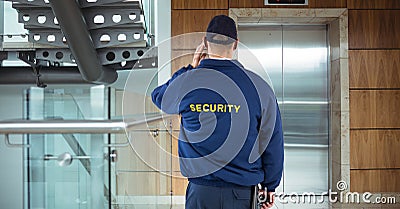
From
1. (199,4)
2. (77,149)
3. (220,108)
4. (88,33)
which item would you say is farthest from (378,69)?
(77,149)

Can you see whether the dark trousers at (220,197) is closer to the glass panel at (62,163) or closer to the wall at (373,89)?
the glass panel at (62,163)

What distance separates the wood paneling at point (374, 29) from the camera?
6.38 m

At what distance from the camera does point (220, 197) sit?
2336 millimetres

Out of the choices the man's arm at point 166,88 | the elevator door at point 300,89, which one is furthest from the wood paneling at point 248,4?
the man's arm at point 166,88

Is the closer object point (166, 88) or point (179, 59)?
point (166, 88)

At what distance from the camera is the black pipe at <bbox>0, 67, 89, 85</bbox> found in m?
6.48

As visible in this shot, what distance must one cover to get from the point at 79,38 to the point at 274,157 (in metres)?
2.83

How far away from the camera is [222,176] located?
2336mm

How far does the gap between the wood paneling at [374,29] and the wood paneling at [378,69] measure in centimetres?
9

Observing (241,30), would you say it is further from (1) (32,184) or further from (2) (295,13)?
(1) (32,184)

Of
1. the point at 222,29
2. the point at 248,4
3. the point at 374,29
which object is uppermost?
the point at 248,4

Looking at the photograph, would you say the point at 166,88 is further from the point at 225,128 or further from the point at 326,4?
the point at 326,4

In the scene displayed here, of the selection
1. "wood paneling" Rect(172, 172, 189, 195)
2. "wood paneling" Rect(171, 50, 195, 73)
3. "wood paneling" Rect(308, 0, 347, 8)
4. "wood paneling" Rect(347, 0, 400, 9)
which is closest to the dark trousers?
"wood paneling" Rect(172, 172, 189, 195)

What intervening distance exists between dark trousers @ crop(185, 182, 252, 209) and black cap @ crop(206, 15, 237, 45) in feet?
1.98
